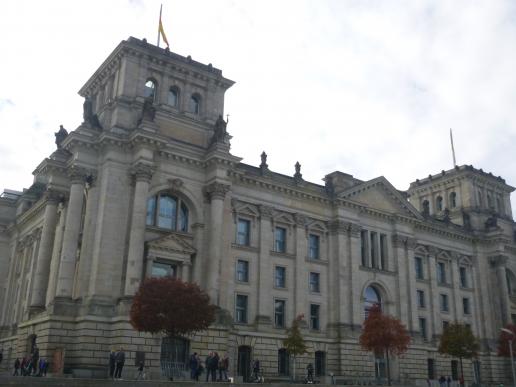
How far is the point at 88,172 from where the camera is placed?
43781mm

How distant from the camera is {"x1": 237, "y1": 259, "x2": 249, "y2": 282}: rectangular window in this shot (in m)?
48.7

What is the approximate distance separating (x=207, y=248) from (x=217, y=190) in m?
4.62

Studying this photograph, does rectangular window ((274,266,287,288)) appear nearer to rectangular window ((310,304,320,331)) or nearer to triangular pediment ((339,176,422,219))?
rectangular window ((310,304,320,331))

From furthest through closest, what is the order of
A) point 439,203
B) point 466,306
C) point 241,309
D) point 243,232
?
point 439,203
point 466,306
point 243,232
point 241,309

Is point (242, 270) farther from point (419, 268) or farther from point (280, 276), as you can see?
point (419, 268)

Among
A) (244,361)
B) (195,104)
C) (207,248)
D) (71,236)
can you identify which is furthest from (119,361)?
(195,104)

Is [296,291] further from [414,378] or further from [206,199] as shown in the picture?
[414,378]

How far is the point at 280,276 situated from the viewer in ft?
168

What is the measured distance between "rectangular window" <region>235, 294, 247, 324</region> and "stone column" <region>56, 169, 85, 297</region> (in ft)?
44.3

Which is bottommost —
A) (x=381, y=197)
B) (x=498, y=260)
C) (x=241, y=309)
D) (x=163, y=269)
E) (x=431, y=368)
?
(x=431, y=368)

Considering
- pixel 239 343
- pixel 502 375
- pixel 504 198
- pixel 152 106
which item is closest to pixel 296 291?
pixel 239 343

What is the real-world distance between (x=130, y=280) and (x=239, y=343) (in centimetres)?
1100

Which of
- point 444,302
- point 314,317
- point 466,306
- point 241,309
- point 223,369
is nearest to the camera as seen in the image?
point 223,369

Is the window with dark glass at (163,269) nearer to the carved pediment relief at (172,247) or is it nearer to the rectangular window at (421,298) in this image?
the carved pediment relief at (172,247)
